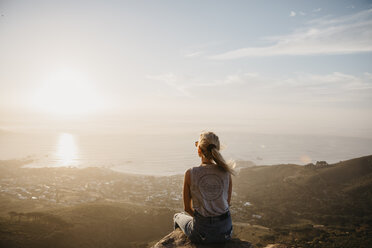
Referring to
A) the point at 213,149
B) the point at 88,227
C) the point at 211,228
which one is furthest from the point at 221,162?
the point at 88,227

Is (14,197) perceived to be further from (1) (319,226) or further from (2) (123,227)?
(1) (319,226)

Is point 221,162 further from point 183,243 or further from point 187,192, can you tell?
point 183,243

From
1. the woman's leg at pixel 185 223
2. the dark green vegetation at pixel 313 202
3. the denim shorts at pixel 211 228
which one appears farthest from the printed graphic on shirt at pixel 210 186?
the dark green vegetation at pixel 313 202

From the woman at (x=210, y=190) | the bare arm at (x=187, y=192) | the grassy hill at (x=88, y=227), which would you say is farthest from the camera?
the grassy hill at (x=88, y=227)

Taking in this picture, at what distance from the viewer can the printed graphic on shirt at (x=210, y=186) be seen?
14.9 feet

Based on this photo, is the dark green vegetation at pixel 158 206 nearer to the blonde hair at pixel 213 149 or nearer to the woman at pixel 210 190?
the woman at pixel 210 190

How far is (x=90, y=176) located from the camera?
2404 inches

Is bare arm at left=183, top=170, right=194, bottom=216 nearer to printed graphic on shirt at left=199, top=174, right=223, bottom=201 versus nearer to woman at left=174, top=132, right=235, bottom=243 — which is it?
woman at left=174, top=132, right=235, bottom=243

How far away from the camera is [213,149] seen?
4395 mm

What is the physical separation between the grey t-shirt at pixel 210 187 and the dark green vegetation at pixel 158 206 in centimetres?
1574

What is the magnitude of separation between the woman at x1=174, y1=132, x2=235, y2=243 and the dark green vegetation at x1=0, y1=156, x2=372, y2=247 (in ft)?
50.5

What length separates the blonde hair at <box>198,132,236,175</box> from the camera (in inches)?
173

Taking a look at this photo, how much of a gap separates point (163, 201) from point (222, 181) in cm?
4236

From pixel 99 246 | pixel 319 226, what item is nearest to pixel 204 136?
pixel 99 246
